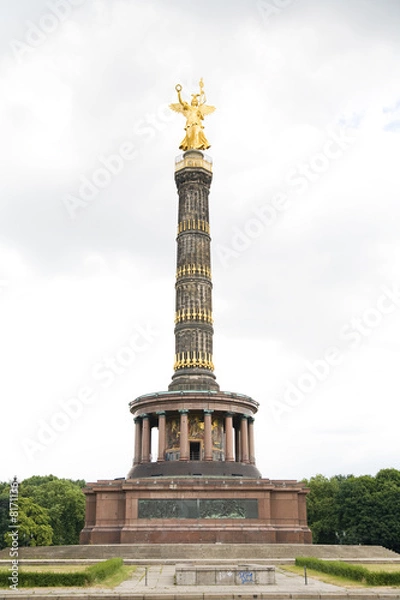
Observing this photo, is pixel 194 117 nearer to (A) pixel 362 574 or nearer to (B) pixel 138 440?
(B) pixel 138 440

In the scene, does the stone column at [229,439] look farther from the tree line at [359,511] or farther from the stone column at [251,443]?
the tree line at [359,511]

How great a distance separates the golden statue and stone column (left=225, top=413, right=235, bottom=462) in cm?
2140

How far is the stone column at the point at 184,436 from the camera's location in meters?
36.2

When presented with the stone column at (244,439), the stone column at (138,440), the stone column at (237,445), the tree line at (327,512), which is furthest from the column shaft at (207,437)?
the tree line at (327,512)

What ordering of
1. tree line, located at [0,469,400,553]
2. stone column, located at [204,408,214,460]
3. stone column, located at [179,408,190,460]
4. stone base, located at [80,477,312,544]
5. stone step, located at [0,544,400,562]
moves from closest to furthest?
stone step, located at [0,544,400,562], stone base, located at [80,477,312,544], stone column, located at [179,408,190,460], stone column, located at [204,408,214,460], tree line, located at [0,469,400,553]

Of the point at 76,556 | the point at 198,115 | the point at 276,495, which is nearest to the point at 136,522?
the point at 76,556

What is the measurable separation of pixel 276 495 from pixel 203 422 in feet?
22.0

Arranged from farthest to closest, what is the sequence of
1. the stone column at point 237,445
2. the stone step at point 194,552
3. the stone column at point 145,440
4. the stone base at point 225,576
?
the stone column at point 237,445 < the stone column at point 145,440 < the stone step at point 194,552 < the stone base at point 225,576

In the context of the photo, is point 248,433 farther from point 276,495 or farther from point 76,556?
point 76,556

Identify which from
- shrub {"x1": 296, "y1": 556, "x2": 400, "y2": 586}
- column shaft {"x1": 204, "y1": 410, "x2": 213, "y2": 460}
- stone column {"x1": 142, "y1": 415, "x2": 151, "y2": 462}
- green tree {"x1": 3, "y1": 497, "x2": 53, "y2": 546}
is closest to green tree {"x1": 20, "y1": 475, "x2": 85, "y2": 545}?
green tree {"x1": 3, "y1": 497, "x2": 53, "y2": 546}

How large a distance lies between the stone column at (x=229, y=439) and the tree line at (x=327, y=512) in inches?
641

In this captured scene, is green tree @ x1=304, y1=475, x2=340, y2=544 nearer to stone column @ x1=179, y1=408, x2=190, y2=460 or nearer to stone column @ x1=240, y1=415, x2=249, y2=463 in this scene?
stone column @ x1=240, y1=415, x2=249, y2=463

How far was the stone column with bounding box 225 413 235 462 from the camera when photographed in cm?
3734

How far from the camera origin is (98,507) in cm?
3378
